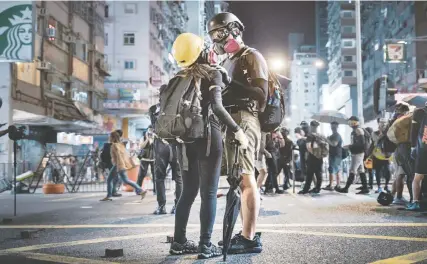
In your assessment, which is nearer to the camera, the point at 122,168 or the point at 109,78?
the point at 122,168

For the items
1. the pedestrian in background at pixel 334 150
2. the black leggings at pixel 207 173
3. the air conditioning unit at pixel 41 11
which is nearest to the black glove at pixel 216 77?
the black leggings at pixel 207 173

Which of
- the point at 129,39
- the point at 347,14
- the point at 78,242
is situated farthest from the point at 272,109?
the point at 347,14

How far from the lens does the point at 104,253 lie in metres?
4.70

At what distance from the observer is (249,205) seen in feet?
15.2

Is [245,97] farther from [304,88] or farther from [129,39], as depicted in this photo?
[304,88]

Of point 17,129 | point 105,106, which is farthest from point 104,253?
point 105,106

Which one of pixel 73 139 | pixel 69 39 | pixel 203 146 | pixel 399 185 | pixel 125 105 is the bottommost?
pixel 399 185

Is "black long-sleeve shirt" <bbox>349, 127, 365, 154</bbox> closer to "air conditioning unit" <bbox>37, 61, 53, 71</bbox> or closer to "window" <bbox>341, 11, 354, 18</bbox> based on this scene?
"air conditioning unit" <bbox>37, 61, 53, 71</bbox>

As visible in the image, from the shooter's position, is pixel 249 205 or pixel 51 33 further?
pixel 51 33

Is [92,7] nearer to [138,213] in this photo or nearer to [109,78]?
[109,78]

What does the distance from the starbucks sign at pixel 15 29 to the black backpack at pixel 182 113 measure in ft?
48.1

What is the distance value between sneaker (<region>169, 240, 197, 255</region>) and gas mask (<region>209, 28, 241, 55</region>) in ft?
5.67

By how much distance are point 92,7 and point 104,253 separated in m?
39.6

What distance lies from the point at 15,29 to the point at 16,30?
0.18 ft
